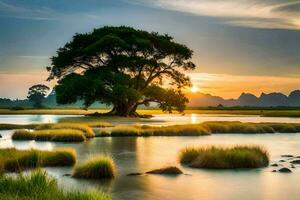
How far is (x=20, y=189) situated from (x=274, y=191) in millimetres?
9863

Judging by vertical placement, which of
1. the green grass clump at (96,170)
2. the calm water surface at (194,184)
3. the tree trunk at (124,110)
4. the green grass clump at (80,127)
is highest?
the tree trunk at (124,110)

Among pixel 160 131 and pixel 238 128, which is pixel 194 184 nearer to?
pixel 160 131

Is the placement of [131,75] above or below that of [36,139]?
above

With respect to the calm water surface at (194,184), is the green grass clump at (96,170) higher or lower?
higher

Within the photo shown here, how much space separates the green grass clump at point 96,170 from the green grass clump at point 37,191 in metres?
5.10

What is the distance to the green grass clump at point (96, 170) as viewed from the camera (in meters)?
23.3

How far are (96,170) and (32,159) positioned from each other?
→ 509 centimetres

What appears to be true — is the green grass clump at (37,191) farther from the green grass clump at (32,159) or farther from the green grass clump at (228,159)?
the green grass clump at (228,159)

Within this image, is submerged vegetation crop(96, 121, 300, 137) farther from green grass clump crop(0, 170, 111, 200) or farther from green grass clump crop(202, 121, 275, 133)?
green grass clump crop(0, 170, 111, 200)

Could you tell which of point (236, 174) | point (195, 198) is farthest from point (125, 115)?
point (195, 198)

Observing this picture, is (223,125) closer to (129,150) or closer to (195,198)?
(129,150)

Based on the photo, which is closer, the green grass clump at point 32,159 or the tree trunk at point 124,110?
the green grass clump at point 32,159

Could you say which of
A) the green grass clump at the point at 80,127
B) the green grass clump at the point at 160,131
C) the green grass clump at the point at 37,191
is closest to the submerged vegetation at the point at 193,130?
the green grass clump at the point at 160,131

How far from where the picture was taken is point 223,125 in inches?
2479
